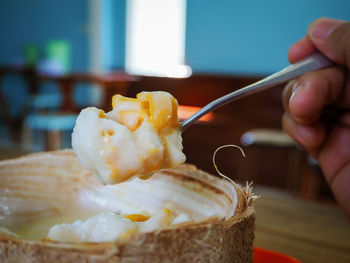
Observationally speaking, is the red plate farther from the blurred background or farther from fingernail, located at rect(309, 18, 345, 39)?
the blurred background

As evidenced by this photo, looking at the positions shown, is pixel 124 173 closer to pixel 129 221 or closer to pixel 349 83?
pixel 129 221

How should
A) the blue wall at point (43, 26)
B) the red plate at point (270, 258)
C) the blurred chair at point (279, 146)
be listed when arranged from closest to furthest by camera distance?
the red plate at point (270, 258), the blurred chair at point (279, 146), the blue wall at point (43, 26)

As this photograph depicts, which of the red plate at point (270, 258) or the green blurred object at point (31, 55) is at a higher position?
the red plate at point (270, 258)

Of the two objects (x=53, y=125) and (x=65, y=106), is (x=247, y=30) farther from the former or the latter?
(x=53, y=125)

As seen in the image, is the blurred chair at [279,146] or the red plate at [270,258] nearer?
the red plate at [270,258]

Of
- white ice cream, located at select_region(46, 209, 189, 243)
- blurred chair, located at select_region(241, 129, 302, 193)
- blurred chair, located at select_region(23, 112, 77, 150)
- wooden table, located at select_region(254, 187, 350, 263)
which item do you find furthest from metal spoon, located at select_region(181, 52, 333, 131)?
blurred chair, located at select_region(23, 112, 77, 150)

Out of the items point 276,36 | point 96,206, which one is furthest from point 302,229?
point 276,36

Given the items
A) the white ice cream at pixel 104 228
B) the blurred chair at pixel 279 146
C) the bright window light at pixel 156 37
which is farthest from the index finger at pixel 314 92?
the bright window light at pixel 156 37

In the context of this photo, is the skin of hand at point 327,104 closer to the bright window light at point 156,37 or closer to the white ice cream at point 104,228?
the white ice cream at point 104,228
